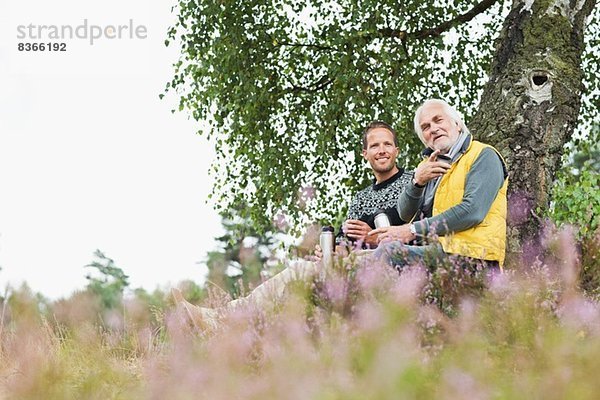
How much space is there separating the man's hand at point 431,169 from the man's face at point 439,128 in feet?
0.25

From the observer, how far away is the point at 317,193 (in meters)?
9.52

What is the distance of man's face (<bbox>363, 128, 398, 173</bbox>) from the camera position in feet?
18.7

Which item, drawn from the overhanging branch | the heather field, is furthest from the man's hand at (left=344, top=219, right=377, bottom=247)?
the overhanging branch

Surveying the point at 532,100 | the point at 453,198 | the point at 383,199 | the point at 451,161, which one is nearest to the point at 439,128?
the point at 451,161

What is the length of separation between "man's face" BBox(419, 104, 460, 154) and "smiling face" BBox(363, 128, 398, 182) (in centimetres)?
54

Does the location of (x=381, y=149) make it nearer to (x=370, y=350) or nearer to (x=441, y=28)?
(x=370, y=350)

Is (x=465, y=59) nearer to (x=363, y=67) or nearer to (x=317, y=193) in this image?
(x=363, y=67)

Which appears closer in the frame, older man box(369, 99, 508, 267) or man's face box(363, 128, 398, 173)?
older man box(369, 99, 508, 267)

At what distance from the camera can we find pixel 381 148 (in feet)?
18.7

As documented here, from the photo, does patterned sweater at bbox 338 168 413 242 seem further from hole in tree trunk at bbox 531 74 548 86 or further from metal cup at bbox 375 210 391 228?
hole in tree trunk at bbox 531 74 548 86

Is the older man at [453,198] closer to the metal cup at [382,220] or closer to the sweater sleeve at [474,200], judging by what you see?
the sweater sleeve at [474,200]

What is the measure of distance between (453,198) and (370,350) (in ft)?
8.73

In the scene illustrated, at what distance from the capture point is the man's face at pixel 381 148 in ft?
18.7

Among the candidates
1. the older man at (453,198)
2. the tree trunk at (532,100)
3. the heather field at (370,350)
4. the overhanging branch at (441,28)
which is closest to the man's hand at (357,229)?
the older man at (453,198)
